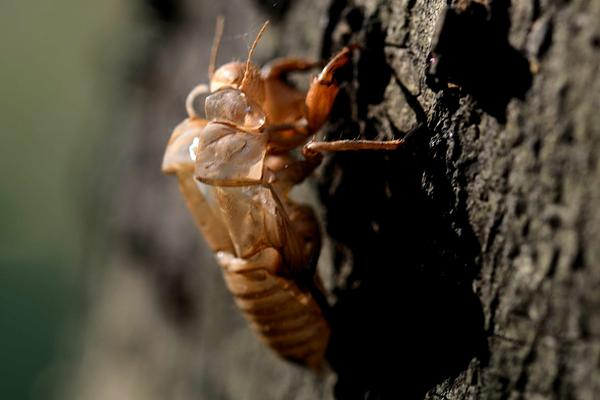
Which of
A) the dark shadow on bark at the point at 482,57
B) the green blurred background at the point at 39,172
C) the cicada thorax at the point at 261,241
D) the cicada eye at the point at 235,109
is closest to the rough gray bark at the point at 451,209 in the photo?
the dark shadow on bark at the point at 482,57

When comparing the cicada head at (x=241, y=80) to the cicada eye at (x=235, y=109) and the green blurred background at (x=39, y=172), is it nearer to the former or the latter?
the cicada eye at (x=235, y=109)

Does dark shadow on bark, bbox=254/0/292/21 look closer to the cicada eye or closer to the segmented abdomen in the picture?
the cicada eye

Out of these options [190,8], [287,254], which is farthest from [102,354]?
[287,254]

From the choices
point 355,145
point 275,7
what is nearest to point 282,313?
point 355,145

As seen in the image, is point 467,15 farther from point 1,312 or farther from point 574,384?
point 1,312

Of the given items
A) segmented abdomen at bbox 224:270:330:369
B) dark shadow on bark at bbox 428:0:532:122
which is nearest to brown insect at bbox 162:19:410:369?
segmented abdomen at bbox 224:270:330:369

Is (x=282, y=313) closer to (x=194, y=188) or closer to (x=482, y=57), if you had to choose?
(x=194, y=188)
